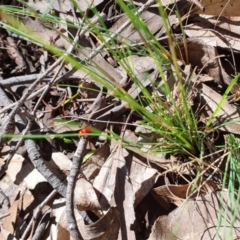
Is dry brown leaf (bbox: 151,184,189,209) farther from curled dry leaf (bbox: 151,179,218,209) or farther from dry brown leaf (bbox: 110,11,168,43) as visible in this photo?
dry brown leaf (bbox: 110,11,168,43)

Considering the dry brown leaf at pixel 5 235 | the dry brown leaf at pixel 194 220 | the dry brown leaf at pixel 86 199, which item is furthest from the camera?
the dry brown leaf at pixel 5 235

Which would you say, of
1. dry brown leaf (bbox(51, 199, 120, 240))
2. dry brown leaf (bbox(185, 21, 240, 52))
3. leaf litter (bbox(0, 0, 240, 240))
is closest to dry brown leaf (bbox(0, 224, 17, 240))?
leaf litter (bbox(0, 0, 240, 240))

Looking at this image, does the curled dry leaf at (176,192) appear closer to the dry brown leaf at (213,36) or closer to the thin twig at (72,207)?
the thin twig at (72,207)

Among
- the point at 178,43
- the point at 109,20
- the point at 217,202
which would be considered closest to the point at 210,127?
the point at 217,202

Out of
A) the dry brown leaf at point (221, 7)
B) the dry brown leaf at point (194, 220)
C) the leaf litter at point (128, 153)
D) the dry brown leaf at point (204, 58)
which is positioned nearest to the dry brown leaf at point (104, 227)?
the leaf litter at point (128, 153)

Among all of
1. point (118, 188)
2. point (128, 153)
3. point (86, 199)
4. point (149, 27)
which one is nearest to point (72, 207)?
point (86, 199)

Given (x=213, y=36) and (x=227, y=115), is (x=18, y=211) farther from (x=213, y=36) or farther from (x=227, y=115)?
(x=213, y=36)

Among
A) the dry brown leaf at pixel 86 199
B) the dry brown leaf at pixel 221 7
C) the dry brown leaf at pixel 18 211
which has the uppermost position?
the dry brown leaf at pixel 221 7

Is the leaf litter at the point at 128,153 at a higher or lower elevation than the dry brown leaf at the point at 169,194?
higher
